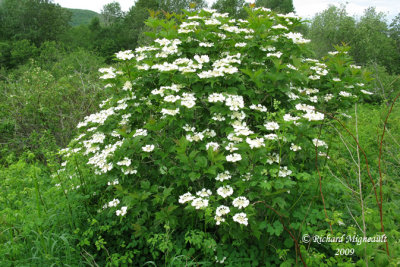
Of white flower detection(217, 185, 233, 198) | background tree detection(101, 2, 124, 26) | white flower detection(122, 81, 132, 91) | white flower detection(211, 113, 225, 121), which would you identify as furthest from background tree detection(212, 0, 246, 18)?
background tree detection(101, 2, 124, 26)

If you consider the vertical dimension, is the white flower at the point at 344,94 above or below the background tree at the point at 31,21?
below

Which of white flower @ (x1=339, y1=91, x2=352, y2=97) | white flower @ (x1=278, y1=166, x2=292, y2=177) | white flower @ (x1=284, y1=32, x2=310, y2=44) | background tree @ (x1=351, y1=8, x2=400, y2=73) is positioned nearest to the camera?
white flower @ (x1=278, y1=166, x2=292, y2=177)

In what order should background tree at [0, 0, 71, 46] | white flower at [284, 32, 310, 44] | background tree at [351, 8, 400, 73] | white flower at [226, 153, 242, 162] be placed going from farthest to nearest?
1. background tree at [0, 0, 71, 46]
2. background tree at [351, 8, 400, 73]
3. white flower at [284, 32, 310, 44]
4. white flower at [226, 153, 242, 162]

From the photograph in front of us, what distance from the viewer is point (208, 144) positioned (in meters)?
2.39

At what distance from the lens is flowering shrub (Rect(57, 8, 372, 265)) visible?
2.21 metres

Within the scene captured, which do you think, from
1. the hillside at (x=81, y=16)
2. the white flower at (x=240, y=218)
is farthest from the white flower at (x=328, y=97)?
the hillside at (x=81, y=16)

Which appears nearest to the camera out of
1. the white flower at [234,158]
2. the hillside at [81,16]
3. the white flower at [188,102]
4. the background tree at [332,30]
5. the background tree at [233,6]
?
the white flower at [234,158]

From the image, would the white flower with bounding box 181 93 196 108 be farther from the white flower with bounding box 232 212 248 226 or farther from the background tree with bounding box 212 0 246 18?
the background tree with bounding box 212 0 246 18

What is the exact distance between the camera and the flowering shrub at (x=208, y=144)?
2211 millimetres

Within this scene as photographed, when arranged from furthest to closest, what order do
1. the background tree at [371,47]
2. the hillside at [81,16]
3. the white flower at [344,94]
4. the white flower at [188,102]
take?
the hillside at [81,16]
the background tree at [371,47]
the white flower at [344,94]
the white flower at [188,102]

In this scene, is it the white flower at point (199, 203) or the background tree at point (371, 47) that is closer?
the white flower at point (199, 203)

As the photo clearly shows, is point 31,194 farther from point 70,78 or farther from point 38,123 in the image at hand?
point 70,78

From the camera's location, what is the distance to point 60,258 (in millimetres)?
2445

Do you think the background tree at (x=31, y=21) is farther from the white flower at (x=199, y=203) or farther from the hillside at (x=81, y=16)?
the hillside at (x=81, y=16)
